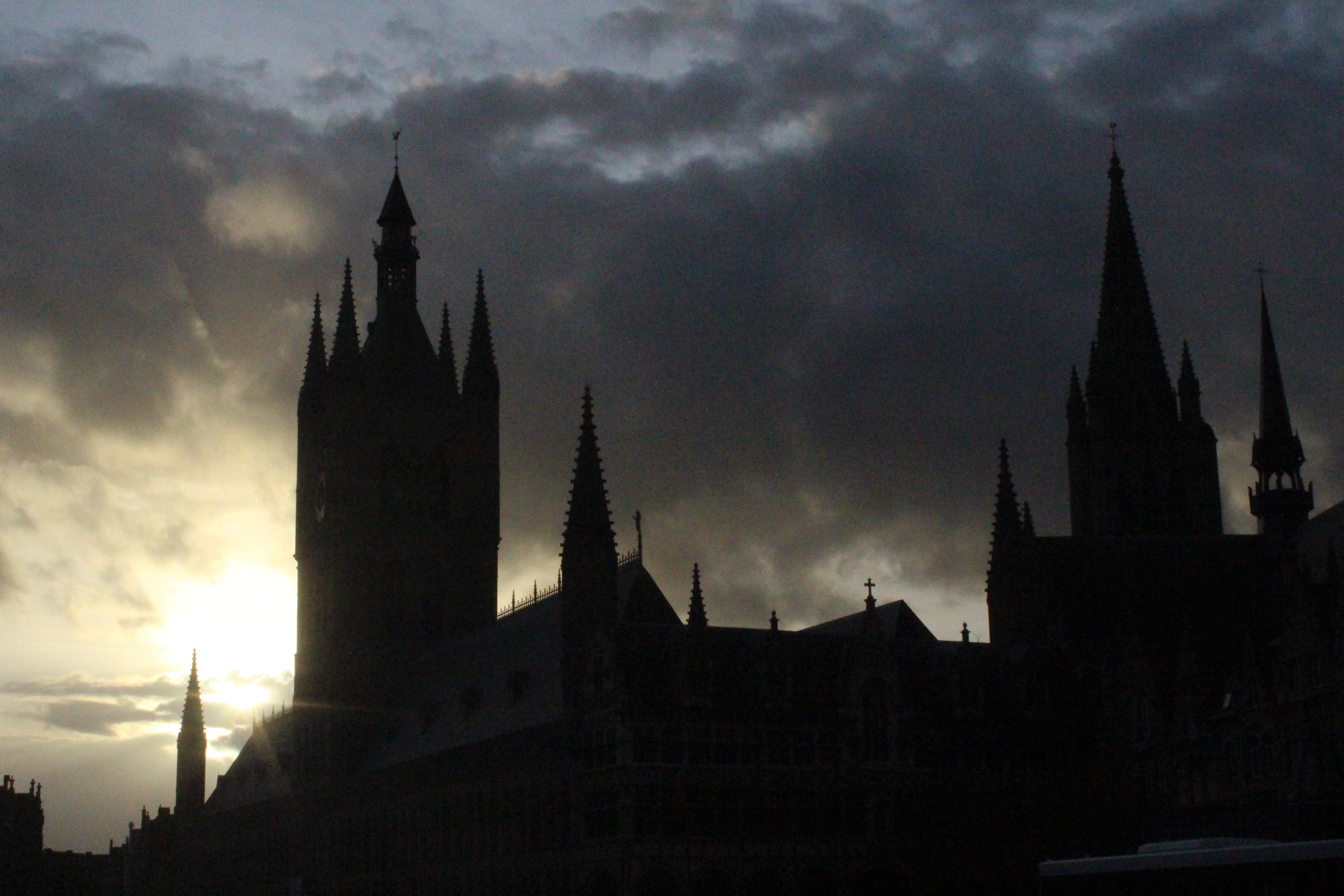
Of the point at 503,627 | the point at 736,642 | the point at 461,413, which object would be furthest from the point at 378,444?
the point at 736,642

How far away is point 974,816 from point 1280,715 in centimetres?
1430

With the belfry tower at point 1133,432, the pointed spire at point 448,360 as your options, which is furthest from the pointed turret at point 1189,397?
A: the pointed spire at point 448,360

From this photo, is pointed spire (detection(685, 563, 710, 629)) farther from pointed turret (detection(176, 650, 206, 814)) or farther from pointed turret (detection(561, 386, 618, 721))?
pointed turret (detection(176, 650, 206, 814))

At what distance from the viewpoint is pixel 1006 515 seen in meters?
104

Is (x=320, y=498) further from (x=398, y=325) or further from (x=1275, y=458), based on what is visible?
(x=1275, y=458)

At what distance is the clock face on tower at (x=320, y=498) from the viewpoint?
12412 cm

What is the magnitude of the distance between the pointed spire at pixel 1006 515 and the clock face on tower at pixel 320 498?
1643 inches

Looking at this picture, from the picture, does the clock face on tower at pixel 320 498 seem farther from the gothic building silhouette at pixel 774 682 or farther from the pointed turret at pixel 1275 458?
the pointed turret at pixel 1275 458

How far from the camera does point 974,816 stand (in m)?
90.3

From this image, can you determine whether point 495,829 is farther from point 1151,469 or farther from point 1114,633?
point 1151,469

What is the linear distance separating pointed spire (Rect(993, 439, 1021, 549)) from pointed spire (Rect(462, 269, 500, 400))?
118ft

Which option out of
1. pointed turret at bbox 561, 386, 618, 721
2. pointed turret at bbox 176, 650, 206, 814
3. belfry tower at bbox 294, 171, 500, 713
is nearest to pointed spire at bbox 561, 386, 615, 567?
pointed turret at bbox 561, 386, 618, 721

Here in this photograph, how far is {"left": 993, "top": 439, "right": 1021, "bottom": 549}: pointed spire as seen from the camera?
103 metres

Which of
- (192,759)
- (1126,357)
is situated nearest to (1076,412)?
(1126,357)
